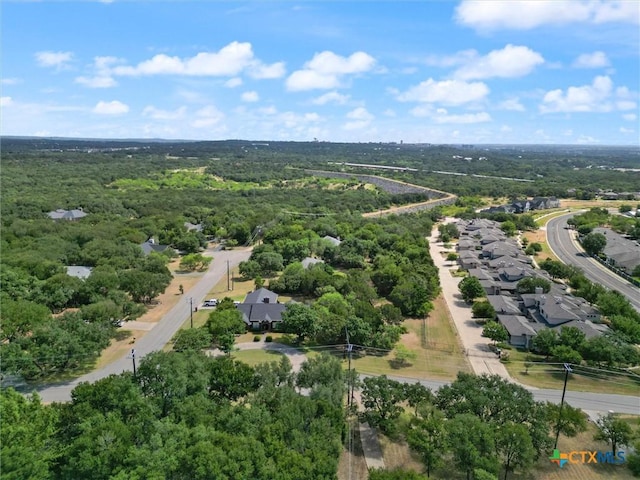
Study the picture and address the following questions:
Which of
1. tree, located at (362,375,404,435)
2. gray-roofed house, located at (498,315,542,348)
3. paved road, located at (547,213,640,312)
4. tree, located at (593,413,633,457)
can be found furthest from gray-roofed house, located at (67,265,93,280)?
paved road, located at (547,213,640,312)

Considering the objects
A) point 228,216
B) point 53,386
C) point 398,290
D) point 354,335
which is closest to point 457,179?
point 228,216

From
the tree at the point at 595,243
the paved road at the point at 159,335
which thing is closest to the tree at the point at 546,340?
the paved road at the point at 159,335

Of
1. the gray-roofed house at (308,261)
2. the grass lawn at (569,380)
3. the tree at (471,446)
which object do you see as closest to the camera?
the tree at (471,446)

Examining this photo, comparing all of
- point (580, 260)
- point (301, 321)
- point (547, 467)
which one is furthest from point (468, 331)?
point (580, 260)

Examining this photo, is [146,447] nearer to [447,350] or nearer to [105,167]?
[447,350]

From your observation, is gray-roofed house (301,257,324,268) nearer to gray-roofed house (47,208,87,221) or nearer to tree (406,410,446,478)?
tree (406,410,446,478)

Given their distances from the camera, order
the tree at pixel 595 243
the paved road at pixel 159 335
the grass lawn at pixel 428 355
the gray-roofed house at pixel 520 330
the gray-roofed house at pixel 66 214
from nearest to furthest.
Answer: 1. the paved road at pixel 159 335
2. the grass lawn at pixel 428 355
3. the gray-roofed house at pixel 520 330
4. the tree at pixel 595 243
5. the gray-roofed house at pixel 66 214

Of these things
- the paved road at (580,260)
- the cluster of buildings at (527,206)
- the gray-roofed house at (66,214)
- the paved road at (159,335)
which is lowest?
the paved road at (159,335)

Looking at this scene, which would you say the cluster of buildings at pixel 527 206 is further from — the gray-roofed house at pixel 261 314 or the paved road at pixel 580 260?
the gray-roofed house at pixel 261 314
